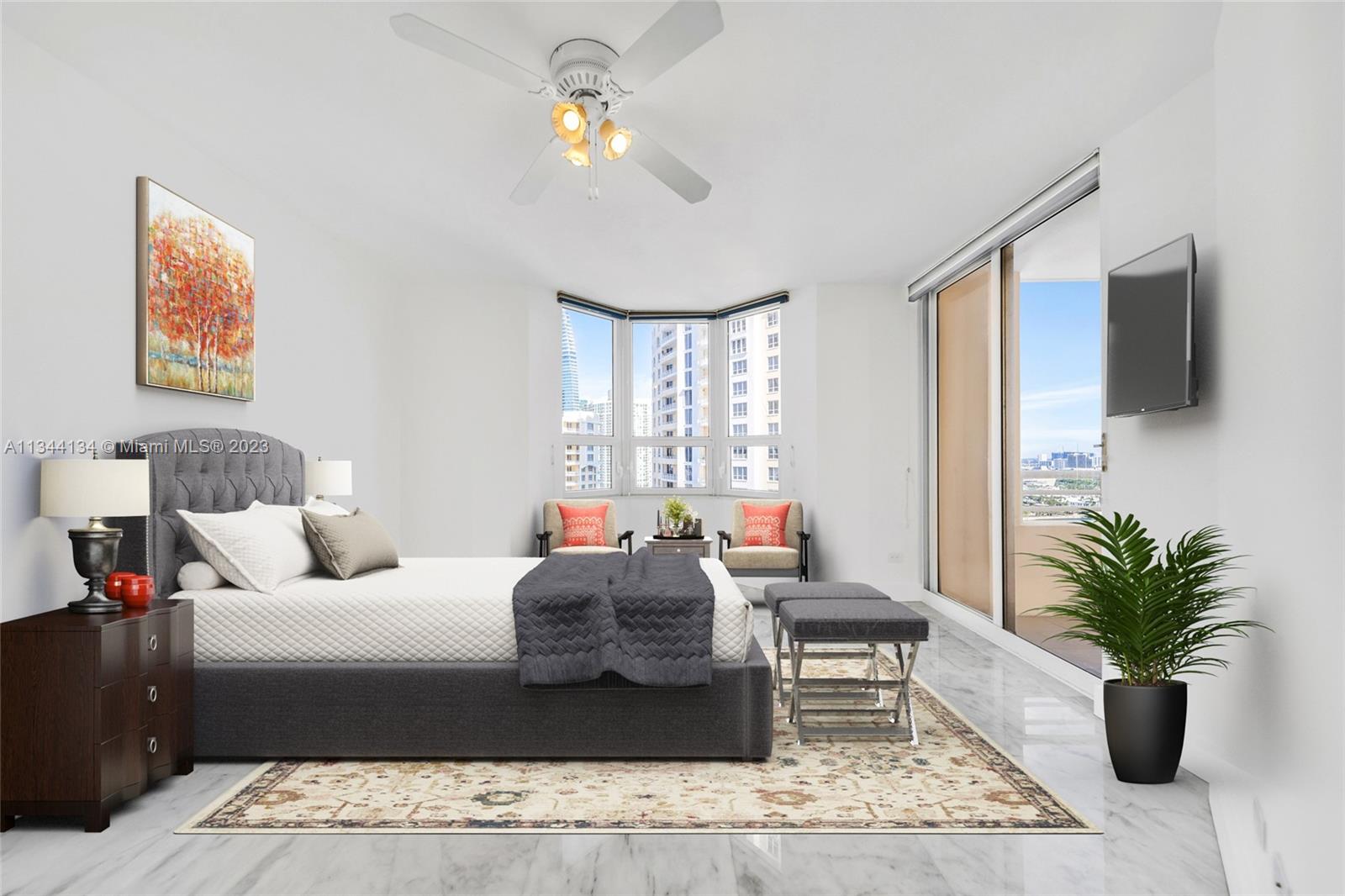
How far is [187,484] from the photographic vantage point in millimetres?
3412

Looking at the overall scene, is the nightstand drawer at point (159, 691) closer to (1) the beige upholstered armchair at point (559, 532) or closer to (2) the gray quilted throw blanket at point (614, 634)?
(2) the gray quilted throw blanket at point (614, 634)

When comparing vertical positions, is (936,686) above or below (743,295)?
below

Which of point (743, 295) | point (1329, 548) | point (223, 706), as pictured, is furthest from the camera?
point (743, 295)

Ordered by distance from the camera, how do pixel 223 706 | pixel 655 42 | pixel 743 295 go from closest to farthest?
pixel 655 42 → pixel 223 706 → pixel 743 295

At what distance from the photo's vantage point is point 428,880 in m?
2.11

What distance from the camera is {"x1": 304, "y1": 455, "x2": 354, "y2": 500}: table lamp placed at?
→ 4.52 meters

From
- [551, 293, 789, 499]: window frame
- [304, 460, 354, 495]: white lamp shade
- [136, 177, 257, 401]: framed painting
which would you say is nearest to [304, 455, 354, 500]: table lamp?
[304, 460, 354, 495]: white lamp shade

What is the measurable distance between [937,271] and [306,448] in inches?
177

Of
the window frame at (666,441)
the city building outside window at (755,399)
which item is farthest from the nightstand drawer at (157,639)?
the city building outside window at (755,399)

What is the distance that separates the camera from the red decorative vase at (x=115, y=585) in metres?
2.72

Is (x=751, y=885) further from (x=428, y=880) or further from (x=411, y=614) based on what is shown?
(x=411, y=614)

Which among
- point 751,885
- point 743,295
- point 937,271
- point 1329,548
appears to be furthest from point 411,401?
point 1329,548

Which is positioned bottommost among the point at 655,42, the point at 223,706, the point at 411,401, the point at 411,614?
the point at 223,706

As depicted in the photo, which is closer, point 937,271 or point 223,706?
point 223,706
